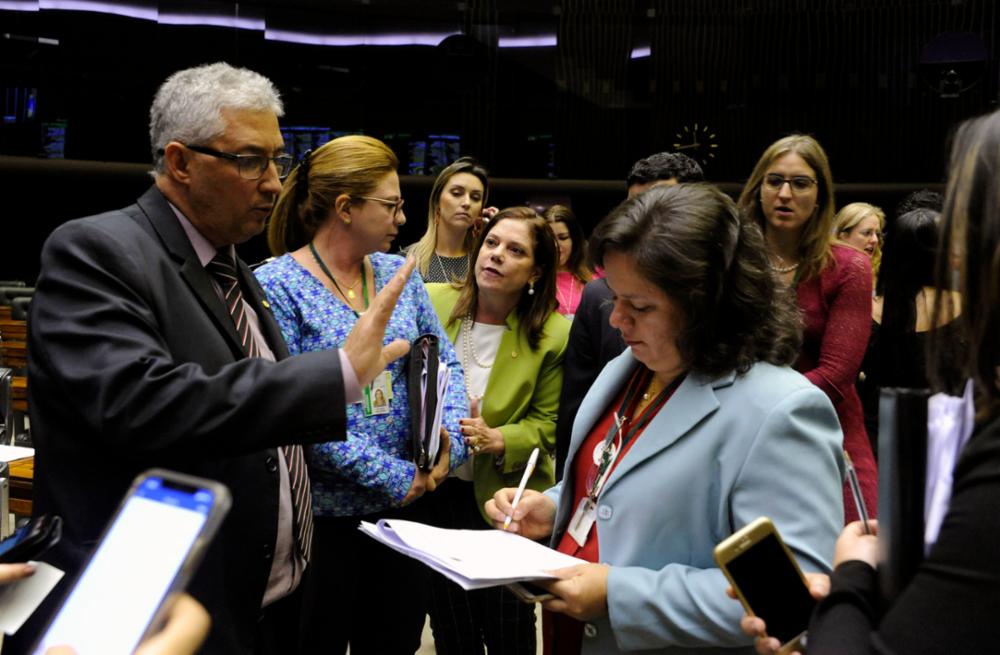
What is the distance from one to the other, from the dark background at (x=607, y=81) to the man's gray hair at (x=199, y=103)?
7130mm

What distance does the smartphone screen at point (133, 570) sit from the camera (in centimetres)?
105

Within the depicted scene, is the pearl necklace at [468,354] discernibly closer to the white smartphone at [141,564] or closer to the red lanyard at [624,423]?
the red lanyard at [624,423]

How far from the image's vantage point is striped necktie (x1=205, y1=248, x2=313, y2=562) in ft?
6.95

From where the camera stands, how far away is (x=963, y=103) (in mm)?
9055

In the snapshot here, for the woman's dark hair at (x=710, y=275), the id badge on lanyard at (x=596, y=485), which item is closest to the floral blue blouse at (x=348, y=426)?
the id badge on lanyard at (x=596, y=485)

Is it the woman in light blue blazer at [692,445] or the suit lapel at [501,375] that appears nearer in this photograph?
the woman in light blue blazer at [692,445]

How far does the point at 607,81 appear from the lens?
9.57m

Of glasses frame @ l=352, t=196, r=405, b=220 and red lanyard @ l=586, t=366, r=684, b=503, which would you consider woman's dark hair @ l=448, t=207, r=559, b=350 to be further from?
red lanyard @ l=586, t=366, r=684, b=503

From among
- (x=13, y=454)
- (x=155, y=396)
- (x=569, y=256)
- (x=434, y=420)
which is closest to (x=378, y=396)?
(x=434, y=420)

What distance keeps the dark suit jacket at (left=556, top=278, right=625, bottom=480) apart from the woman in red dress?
61 centimetres

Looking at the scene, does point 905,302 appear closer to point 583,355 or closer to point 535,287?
point 583,355

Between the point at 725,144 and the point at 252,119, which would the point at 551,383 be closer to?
the point at 252,119

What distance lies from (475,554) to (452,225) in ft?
9.56

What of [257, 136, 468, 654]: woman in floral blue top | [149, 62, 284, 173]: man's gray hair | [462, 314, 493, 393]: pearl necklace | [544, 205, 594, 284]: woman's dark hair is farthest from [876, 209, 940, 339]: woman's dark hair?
[149, 62, 284, 173]: man's gray hair
